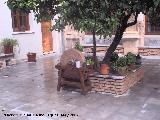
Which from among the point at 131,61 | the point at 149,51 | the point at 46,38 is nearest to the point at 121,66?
the point at 131,61

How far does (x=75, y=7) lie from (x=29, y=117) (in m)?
2.60

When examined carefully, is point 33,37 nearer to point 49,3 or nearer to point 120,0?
point 49,3

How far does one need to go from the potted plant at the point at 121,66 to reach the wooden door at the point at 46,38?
830cm

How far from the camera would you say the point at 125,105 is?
718 centimetres

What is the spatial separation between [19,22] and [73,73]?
23.9ft

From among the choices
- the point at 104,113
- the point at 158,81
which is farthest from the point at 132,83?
the point at 104,113

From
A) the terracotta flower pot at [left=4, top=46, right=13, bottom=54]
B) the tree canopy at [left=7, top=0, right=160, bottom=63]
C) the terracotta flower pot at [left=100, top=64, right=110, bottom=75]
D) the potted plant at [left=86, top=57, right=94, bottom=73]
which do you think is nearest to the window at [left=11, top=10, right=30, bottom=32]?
the terracotta flower pot at [left=4, top=46, right=13, bottom=54]

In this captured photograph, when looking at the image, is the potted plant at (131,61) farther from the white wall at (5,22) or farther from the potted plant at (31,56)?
the white wall at (5,22)

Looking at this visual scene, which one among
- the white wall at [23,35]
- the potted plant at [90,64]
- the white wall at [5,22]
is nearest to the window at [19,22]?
the white wall at [23,35]

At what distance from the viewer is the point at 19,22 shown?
14.6 meters

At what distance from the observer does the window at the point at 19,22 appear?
1424 centimetres

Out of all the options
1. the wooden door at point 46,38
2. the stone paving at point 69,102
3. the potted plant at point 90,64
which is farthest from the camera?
the wooden door at point 46,38

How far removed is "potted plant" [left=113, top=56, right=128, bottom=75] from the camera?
27.9ft

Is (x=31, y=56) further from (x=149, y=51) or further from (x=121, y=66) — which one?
(x=121, y=66)
